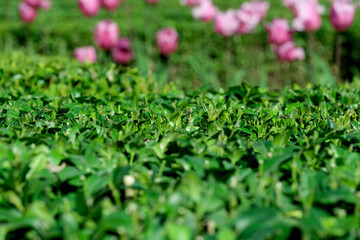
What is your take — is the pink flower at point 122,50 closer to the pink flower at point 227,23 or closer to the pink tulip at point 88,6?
the pink tulip at point 88,6

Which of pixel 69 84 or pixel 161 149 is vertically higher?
pixel 161 149

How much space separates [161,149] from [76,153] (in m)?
0.32

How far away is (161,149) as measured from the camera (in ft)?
5.69

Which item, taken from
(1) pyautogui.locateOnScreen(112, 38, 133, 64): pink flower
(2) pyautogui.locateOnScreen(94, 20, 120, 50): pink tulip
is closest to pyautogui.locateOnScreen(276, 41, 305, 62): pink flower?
(1) pyautogui.locateOnScreen(112, 38, 133, 64): pink flower

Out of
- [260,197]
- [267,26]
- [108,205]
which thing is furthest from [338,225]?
[267,26]

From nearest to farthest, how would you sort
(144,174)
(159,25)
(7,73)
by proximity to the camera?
(144,174) < (7,73) < (159,25)

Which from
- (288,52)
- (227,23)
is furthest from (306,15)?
(227,23)

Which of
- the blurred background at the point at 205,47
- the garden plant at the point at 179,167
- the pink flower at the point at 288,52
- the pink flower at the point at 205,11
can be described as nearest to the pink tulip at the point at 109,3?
the blurred background at the point at 205,47

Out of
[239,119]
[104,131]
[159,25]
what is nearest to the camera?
[104,131]

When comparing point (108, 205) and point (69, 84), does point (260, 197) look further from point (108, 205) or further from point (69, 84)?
point (69, 84)

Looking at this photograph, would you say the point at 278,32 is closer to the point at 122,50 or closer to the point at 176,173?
the point at 122,50

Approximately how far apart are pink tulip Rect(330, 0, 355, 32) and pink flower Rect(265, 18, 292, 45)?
1.90 feet

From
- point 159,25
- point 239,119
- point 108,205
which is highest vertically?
point 108,205

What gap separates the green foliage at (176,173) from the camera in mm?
1214
